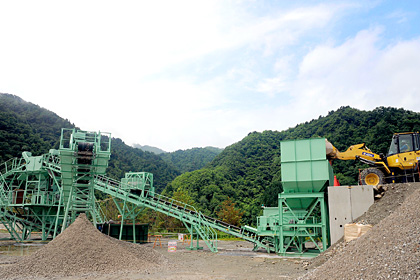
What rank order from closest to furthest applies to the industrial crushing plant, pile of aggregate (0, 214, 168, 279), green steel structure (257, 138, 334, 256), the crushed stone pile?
the crushed stone pile → pile of aggregate (0, 214, 168, 279) → green steel structure (257, 138, 334, 256) → the industrial crushing plant

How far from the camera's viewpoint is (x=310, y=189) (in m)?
19.0

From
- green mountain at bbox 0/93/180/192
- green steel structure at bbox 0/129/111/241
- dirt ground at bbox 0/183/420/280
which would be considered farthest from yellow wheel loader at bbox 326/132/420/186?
green mountain at bbox 0/93/180/192

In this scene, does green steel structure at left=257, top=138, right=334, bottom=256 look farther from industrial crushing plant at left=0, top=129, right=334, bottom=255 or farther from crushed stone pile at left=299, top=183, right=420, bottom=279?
crushed stone pile at left=299, top=183, right=420, bottom=279

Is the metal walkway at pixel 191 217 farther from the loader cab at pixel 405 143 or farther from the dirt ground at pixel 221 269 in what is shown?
the loader cab at pixel 405 143

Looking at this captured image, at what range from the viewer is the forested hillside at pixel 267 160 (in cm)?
4338

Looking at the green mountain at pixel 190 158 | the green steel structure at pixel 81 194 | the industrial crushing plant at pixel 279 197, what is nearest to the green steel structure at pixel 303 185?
the industrial crushing plant at pixel 279 197

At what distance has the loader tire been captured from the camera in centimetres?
1891

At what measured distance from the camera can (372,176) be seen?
19281 millimetres

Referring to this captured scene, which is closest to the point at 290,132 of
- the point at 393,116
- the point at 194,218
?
the point at 393,116

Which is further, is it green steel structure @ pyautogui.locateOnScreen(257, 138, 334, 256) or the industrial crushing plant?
the industrial crushing plant

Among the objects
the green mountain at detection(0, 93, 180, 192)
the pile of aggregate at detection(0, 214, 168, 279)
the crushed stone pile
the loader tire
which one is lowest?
the pile of aggregate at detection(0, 214, 168, 279)

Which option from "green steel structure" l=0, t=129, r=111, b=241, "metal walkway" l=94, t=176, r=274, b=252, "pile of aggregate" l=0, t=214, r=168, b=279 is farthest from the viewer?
"metal walkway" l=94, t=176, r=274, b=252

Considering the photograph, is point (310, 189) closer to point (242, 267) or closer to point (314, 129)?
point (242, 267)

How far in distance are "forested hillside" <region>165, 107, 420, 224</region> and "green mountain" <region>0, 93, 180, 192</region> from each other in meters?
13.2
